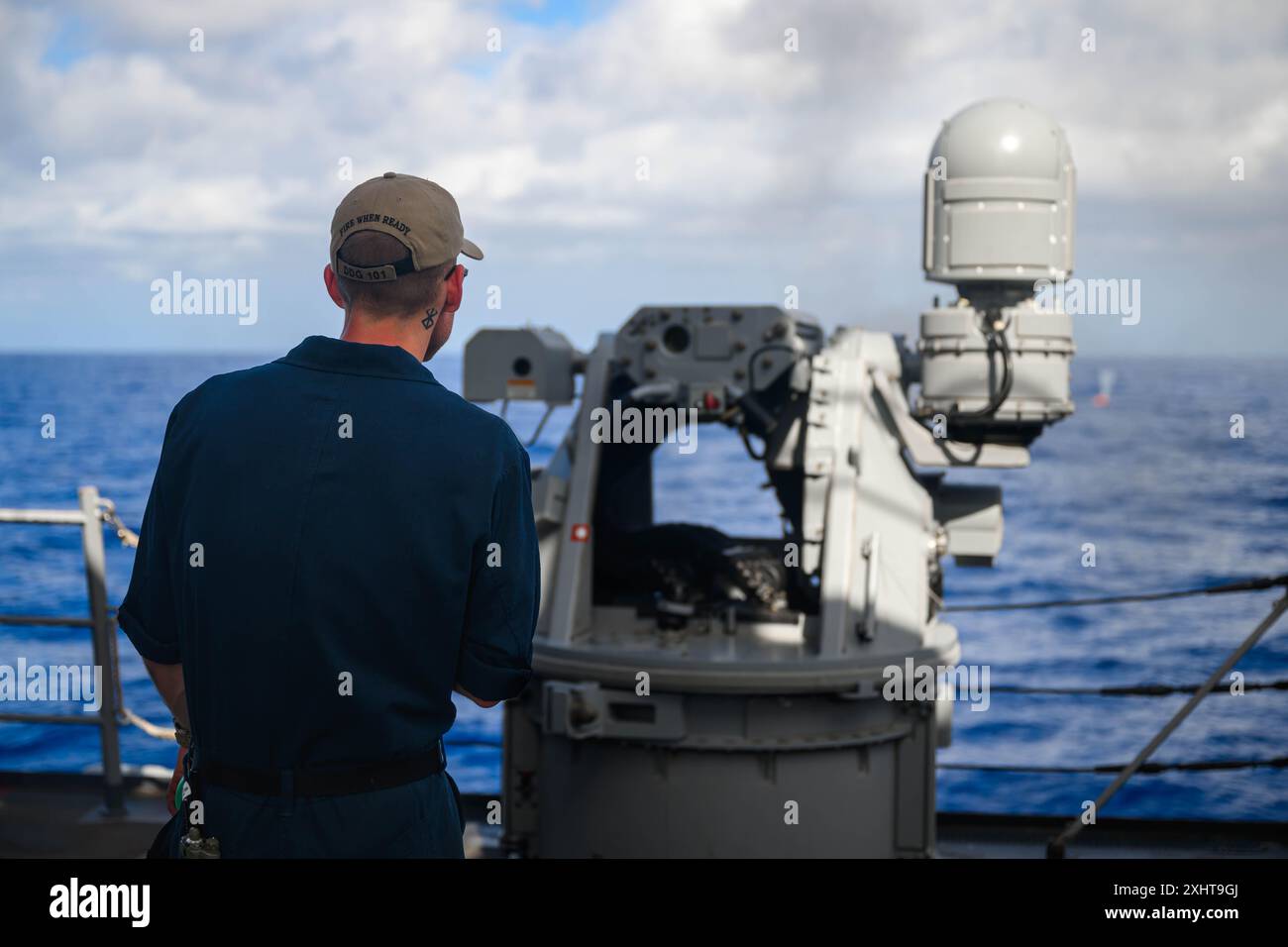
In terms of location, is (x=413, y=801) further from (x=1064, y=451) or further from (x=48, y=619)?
(x=1064, y=451)

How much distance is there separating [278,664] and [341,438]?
0.32 m

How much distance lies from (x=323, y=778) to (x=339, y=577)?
293mm

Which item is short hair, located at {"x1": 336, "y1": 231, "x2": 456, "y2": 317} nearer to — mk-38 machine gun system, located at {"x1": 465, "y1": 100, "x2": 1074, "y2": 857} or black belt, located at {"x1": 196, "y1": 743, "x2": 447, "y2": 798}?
black belt, located at {"x1": 196, "y1": 743, "x2": 447, "y2": 798}

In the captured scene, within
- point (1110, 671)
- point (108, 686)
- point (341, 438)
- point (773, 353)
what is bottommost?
point (1110, 671)

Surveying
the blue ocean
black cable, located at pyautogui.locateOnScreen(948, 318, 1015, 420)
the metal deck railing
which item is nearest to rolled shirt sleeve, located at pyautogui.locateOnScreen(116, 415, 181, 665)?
the blue ocean

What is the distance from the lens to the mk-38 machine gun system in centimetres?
617

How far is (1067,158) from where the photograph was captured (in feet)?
21.6

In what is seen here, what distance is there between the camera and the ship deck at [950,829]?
7.28 m

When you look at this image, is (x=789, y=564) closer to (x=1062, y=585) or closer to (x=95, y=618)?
(x=95, y=618)

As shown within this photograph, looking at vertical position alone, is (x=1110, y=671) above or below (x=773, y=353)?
below

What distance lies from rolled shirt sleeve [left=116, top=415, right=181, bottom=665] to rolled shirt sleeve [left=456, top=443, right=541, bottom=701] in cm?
45

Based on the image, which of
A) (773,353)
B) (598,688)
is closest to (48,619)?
(598,688)

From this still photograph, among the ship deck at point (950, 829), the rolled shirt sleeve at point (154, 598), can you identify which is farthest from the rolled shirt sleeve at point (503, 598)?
the ship deck at point (950, 829)
